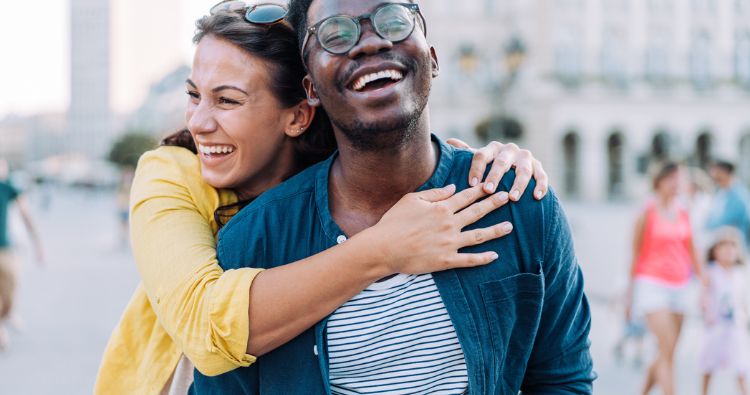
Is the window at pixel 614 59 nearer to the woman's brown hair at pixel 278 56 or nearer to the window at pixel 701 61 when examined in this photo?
the window at pixel 701 61

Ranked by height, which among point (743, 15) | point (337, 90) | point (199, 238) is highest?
point (337, 90)

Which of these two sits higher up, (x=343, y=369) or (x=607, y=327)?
(x=343, y=369)

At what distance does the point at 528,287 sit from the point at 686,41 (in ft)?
150

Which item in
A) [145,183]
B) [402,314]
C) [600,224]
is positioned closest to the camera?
[402,314]

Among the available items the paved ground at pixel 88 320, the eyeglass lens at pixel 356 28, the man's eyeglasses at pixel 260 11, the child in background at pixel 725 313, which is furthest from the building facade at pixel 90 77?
the eyeglass lens at pixel 356 28

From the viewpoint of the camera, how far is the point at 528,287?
196 centimetres

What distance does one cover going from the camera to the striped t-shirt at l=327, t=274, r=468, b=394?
1.90 meters

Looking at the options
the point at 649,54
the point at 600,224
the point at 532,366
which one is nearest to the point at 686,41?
the point at 649,54

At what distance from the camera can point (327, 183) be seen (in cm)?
212

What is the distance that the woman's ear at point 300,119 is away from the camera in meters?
2.42

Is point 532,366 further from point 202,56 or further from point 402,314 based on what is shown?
point 202,56

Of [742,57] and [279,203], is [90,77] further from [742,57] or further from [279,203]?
[279,203]

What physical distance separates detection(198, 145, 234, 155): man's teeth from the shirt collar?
341mm

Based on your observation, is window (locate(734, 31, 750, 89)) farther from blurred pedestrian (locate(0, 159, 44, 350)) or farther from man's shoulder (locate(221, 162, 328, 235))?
man's shoulder (locate(221, 162, 328, 235))
